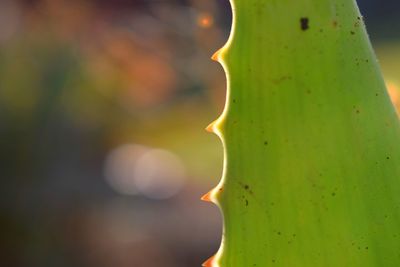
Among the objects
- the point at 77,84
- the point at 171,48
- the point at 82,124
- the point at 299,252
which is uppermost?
the point at 299,252

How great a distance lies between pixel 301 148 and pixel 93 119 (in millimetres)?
2500

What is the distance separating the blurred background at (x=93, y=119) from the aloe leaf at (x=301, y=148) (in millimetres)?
1761

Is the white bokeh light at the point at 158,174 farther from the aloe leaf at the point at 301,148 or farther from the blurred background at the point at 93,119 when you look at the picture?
the aloe leaf at the point at 301,148

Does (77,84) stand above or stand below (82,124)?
above

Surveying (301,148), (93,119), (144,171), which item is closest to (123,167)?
(144,171)

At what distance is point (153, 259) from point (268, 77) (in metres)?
2.34

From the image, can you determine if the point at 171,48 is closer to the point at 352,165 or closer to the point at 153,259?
the point at 153,259

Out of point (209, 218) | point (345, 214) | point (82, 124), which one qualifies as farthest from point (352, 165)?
point (209, 218)

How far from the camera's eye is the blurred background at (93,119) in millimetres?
2352

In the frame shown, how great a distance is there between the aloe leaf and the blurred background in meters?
1.76

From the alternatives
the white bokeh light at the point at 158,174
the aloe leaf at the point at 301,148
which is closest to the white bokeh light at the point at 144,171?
the white bokeh light at the point at 158,174

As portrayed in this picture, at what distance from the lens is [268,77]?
320mm

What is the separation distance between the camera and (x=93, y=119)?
2775mm

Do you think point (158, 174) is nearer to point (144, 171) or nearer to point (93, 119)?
point (144, 171)
